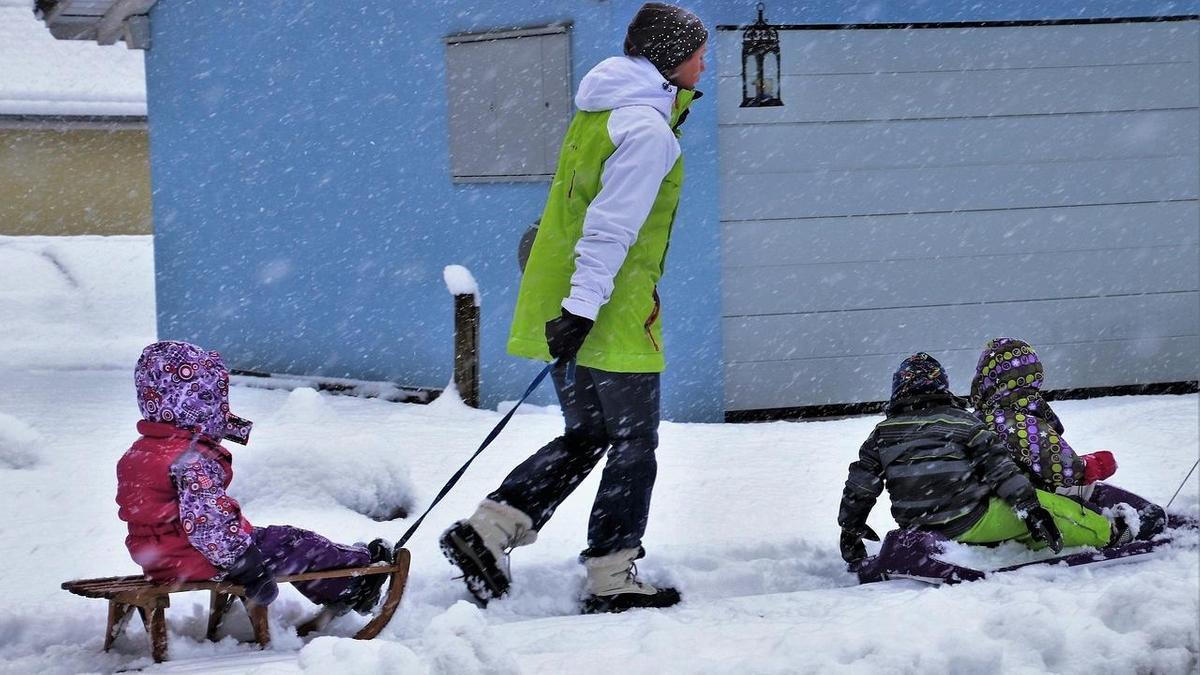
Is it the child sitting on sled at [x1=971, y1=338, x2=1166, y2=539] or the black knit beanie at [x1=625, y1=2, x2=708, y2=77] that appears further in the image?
the child sitting on sled at [x1=971, y1=338, x2=1166, y2=539]

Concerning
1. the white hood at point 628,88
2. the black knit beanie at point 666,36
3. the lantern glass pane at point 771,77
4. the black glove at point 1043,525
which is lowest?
the black glove at point 1043,525

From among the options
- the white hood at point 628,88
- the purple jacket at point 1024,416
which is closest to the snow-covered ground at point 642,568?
the purple jacket at point 1024,416

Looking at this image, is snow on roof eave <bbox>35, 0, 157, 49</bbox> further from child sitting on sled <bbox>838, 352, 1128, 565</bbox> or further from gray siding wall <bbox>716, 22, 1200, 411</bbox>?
child sitting on sled <bbox>838, 352, 1128, 565</bbox>

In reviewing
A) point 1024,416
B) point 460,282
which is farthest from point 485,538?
point 460,282

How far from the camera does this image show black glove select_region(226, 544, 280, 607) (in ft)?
12.4

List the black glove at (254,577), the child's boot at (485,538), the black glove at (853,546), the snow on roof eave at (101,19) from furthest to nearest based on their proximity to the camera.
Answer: the snow on roof eave at (101,19), the black glove at (853,546), the child's boot at (485,538), the black glove at (254,577)

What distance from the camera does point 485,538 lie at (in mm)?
4301

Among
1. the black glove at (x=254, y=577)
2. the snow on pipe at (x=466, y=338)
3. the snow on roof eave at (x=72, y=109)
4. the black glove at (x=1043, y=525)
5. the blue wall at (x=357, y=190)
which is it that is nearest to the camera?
the black glove at (x=254, y=577)

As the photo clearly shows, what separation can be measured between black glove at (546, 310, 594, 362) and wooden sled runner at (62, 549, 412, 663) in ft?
2.52

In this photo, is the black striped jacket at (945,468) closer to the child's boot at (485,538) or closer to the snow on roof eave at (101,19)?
the child's boot at (485,538)

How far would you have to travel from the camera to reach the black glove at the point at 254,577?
→ 3791mm

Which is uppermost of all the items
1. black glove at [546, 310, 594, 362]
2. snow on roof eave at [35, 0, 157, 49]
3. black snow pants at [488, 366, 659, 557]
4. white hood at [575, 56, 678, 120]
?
snow on roof eave at [35, 0, 157, 49]

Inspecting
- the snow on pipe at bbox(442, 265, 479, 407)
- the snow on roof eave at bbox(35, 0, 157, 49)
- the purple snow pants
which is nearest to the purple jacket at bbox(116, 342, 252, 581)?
the purple snow pants

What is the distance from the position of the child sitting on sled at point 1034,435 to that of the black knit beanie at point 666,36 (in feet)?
5.45
